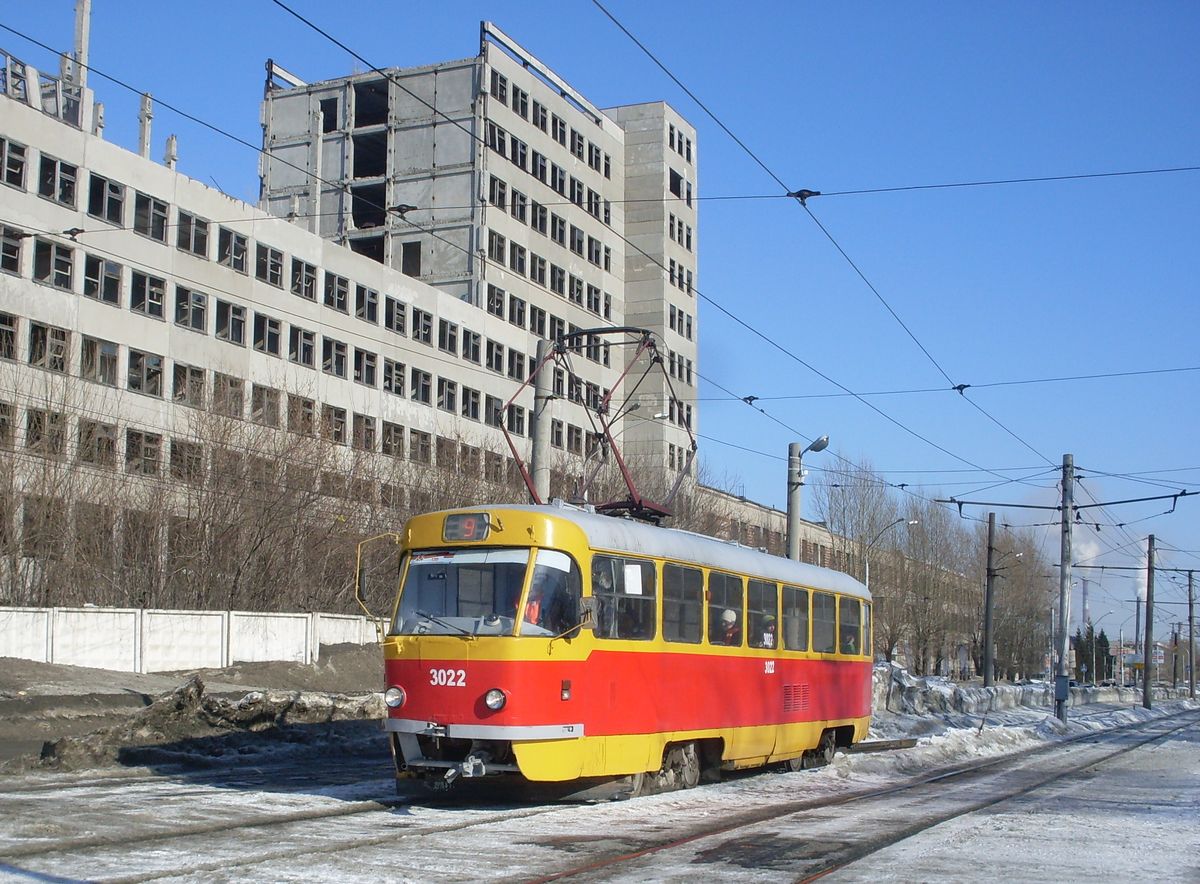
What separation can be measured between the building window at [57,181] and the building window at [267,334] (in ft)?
30.6

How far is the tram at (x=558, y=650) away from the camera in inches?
531

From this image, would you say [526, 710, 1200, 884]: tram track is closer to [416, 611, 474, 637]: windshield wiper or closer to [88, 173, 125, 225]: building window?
[416, 611, 474, 637]: windshield wiper

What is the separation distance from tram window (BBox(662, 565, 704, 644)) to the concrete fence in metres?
17.1

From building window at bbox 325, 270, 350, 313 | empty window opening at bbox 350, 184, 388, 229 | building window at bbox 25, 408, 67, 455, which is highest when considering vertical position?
empty window opening at bbox 350, 184, 388, 229

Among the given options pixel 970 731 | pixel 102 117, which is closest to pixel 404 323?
pixel 102 117

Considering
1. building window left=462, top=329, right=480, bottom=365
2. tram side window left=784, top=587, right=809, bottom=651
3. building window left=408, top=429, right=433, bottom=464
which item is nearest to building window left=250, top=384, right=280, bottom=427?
building window left=408, top=429, right=433, bottom=464

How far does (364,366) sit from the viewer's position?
2329 inches

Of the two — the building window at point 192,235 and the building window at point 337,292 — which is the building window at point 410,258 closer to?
the building window at point 337,292

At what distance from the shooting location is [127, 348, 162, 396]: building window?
1876 inches

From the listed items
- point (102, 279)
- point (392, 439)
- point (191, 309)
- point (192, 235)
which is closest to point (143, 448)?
point (102, 279)

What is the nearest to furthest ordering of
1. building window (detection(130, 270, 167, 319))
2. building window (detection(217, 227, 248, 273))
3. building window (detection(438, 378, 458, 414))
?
building window (detection(130, 270, 167, 319)) → building window (detection(217, 227, 248, 273)) → building window (detection(438, 378, 458, 414))

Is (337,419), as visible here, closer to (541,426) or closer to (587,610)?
(541,426)

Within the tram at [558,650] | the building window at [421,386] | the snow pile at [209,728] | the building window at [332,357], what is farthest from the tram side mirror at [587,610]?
the building window at [421,386]

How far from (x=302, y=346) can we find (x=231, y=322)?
4.15m
